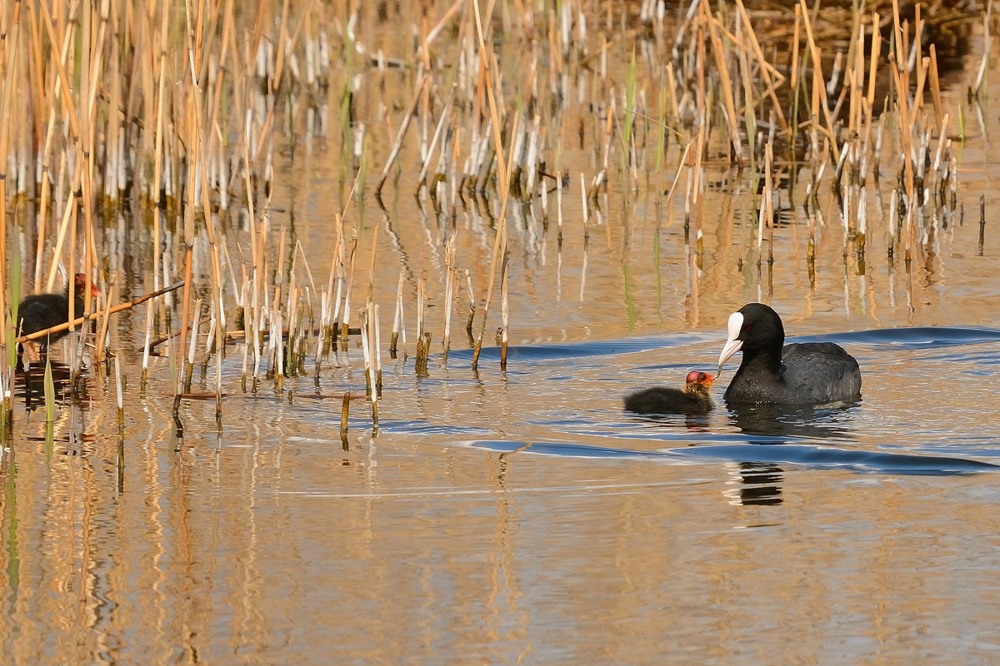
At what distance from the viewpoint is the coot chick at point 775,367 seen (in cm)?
733

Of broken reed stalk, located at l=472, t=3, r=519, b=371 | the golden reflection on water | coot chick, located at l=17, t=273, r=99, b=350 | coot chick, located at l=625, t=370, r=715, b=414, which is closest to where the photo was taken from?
the golden reflection on water

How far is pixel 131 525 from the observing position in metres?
5.05

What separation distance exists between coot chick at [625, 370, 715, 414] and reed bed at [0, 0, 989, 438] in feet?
2.90

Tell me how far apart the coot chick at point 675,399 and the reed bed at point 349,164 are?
0.89 m

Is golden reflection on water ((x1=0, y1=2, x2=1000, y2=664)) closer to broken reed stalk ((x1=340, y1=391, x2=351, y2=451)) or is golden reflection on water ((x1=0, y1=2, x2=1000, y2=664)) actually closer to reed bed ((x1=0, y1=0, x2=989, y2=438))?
broken reed stalk ((x1=340, y1=391, x2=351, y2=451))

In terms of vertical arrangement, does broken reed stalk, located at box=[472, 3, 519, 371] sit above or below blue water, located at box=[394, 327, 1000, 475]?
above

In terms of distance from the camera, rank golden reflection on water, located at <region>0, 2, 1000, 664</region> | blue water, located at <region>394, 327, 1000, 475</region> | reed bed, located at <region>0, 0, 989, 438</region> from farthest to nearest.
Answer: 1. reed bed, located at <region>0, 0, 989, 438</region>
2. blue water, located at <region>394, 327, 1000, 475</region>
3. golden reflection on water, located at <region>0, 2, 1000, 664</region>

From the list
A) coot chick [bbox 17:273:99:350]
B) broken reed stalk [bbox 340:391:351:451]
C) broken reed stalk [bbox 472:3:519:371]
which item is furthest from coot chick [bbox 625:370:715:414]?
coot chick [bbox 17:273:99:350]

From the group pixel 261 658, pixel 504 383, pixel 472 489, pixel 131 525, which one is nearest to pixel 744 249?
pixel 504 383

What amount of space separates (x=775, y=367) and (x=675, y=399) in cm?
84

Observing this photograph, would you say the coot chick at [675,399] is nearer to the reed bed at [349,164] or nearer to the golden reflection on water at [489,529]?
the golden reflection on water at [489,529]

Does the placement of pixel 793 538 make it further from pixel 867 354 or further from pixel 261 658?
pixel 867 354

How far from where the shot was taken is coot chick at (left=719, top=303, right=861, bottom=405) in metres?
7.33

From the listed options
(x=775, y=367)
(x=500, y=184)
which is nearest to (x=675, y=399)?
(x=775, y=367)
